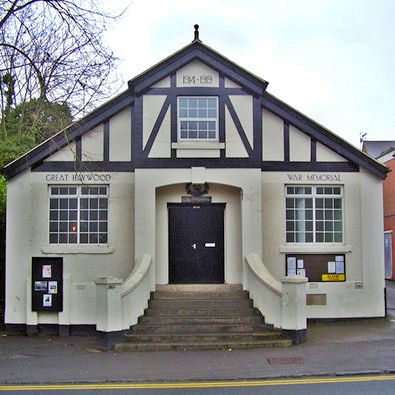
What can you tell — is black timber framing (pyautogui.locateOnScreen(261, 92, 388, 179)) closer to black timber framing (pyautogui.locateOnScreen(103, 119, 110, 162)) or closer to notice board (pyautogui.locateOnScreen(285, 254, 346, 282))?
notice board (pyautogui.locateOnScreen(285, 254, 346, 282))

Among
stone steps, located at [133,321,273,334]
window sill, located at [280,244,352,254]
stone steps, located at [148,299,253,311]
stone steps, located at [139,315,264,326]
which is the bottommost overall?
stone steps, located at [133,321,273,334]

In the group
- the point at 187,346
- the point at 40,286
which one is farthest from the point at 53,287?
the point at 187,346

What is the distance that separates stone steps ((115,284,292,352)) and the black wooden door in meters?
0.53

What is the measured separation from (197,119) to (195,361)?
271 inches

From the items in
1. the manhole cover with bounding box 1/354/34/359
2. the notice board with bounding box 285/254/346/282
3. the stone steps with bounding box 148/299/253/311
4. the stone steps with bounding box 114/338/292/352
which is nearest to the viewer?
the manhole cover with bounding box 1/354/34/359

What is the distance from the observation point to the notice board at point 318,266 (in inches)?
605

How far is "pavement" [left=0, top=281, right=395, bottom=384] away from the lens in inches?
376

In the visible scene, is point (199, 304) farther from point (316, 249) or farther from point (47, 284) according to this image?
point (47, 284)

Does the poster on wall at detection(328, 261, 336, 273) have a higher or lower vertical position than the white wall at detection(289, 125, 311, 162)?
lower

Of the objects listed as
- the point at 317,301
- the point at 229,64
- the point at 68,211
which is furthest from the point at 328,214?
the point at 68,211

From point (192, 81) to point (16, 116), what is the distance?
11095 mm

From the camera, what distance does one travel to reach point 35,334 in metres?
14.6

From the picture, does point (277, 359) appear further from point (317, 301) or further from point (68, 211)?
point (68, 211)

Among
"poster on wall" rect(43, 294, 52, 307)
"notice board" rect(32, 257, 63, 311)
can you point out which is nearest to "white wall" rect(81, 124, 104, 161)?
"notice board" rect(32, 257, 63, 311)
